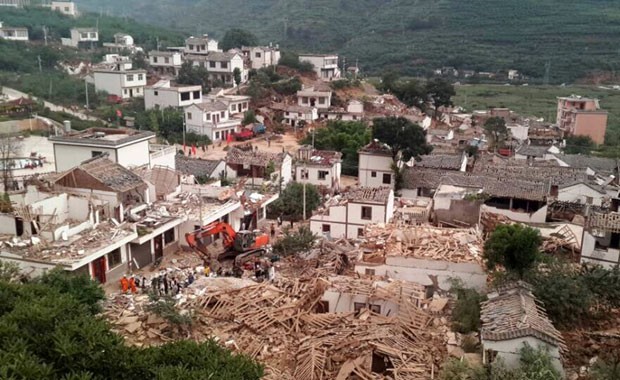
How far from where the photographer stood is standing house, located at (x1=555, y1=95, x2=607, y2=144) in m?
54.9

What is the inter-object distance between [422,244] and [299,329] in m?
6.39

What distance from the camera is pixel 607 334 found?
577 inches

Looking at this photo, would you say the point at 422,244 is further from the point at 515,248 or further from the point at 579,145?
the point at 579,145

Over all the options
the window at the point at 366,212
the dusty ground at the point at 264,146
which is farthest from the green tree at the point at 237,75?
the window at the point at 366,212

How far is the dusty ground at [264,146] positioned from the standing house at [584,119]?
26.9 metres

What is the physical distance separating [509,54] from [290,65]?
128ft

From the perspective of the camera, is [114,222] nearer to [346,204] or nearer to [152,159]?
[152,159]

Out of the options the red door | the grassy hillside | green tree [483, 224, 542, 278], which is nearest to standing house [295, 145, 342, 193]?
the red door

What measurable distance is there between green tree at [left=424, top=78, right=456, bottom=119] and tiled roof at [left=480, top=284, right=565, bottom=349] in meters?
45.4

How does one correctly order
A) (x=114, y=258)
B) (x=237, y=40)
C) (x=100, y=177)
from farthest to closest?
(x=237, y=40) < (x=100, y=177) < (x=114, y=258)

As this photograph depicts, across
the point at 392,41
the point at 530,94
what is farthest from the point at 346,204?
the point at 392,41

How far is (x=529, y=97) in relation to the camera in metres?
76.6

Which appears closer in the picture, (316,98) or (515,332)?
(515,332)

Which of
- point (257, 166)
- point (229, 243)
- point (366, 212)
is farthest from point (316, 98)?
point (229, 243)
